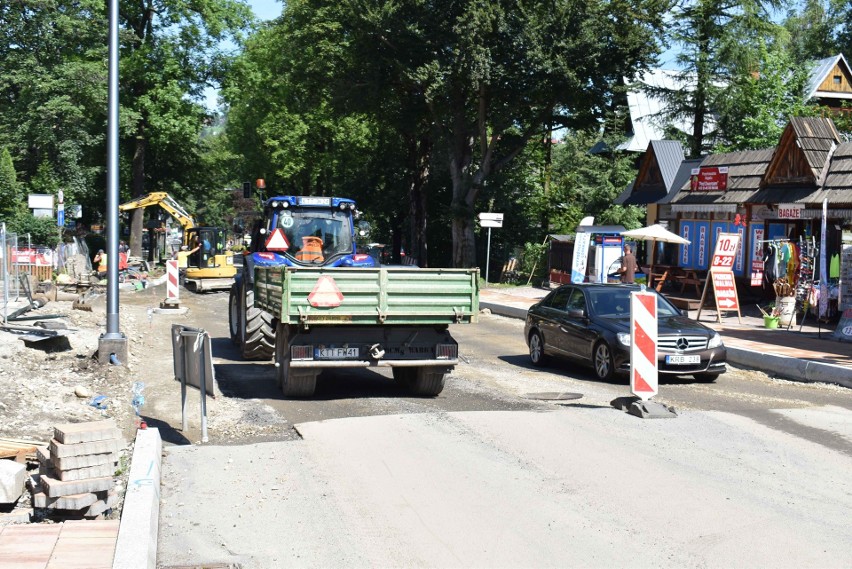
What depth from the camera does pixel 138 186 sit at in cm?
4928

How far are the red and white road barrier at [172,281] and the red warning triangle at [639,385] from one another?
1755 cm

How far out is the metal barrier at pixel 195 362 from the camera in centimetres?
919

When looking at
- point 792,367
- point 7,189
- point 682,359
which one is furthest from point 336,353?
point 7,189

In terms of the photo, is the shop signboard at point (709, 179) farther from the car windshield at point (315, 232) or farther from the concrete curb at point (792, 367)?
the car windshield at point (315, 232)

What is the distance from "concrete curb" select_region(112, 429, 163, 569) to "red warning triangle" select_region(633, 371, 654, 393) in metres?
5.56

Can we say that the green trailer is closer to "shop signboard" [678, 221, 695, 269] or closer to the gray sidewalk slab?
the gray sidewalk slab

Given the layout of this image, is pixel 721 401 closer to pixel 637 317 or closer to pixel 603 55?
pixel 637 317

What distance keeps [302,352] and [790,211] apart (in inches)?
659

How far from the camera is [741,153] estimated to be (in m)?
28.3

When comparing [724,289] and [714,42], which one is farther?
[714,42]

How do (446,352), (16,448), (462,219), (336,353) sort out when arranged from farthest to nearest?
(462,219) < (446,352) < (336,353) < (16,448)

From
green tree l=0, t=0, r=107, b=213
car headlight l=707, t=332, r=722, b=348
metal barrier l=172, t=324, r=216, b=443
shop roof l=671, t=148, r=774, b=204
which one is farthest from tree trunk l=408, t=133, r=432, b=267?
metal barrier l=172, t=324, r=216, b=443

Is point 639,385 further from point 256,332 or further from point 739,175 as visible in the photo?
point 739,175

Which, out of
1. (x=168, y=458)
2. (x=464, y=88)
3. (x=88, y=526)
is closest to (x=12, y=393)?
(x=168, y=458)
